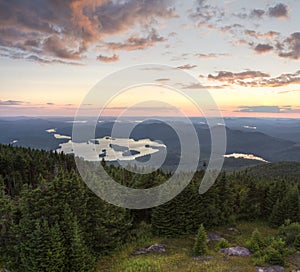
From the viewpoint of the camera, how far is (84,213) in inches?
1519

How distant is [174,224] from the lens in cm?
4850

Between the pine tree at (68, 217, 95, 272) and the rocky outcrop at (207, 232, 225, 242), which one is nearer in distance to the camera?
the pine tree at (68, 217, 95, 272)

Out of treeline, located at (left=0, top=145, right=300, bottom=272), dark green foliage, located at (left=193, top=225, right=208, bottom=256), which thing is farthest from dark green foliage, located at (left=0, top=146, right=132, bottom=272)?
dark green foliage, located at (left=193, top=225, right=208, bottom=256)

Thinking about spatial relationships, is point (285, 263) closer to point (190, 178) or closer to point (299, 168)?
point (190, 178)

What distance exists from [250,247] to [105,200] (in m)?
23.0

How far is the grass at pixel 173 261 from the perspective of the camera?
33594 millimetres

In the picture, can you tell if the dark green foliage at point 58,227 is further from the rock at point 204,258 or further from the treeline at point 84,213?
the rock at point 204,258

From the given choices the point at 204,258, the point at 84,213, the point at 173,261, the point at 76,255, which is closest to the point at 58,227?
the point at 76,255

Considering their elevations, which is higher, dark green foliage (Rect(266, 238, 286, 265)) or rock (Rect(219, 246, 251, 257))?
dark green foliage (Rect(266, 238, 286, 265))

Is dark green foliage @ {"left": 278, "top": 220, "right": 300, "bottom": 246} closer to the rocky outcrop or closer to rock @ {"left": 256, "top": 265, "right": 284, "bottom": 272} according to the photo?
the rocky outcrop

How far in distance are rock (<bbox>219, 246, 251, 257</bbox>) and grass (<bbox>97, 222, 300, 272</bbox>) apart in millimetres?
1209

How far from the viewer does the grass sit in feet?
110

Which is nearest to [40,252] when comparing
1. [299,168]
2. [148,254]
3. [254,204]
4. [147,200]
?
[148,254]

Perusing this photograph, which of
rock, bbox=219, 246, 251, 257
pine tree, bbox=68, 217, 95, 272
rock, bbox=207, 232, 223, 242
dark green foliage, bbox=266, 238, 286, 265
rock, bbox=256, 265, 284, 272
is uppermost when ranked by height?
pine tree, bbox=68, 217, 95, 272
